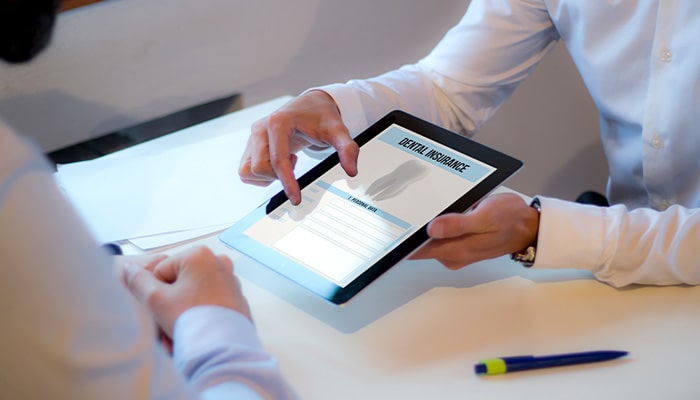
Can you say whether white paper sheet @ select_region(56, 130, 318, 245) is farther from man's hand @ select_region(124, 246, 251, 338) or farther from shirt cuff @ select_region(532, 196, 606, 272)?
shirt cuff @ select_region(532, 196, 606, 272)

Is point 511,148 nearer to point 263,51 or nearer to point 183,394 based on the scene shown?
point 263,51

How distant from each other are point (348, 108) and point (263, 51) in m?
0.47

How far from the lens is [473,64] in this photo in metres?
1.18

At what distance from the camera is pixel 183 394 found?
50 cm

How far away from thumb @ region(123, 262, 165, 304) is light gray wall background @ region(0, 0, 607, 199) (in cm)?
60

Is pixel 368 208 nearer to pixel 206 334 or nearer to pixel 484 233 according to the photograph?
pixel 484 233

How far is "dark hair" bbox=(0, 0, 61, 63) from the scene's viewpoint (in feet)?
1.49

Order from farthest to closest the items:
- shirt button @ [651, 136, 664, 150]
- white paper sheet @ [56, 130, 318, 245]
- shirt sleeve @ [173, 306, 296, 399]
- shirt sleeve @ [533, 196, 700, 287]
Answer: shirt button @ [651, 136, 664, 150] < white paper sheet @ [56, 130, 318, 245] < shirt sleeve @ [533, 196, 700, 287] < shirt sleeve @ [173, 306, 296, 399]

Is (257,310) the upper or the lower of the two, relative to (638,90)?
lower

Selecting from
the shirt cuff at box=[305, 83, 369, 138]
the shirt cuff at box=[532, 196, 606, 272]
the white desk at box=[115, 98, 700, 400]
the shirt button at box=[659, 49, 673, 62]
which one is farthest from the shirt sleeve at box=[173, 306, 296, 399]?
the shirt button at box=[659, 49, 673, 62]

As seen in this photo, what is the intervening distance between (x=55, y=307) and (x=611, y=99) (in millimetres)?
884

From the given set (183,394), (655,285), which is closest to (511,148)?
(655,285)

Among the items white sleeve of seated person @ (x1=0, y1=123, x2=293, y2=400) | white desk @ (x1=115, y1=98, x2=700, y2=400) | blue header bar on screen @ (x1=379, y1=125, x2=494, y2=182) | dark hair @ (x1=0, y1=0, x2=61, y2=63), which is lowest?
white desk @ (x1=115, y1=98, x2=700, y2=400)

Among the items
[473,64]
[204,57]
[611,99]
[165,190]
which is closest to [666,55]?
[611,99]
